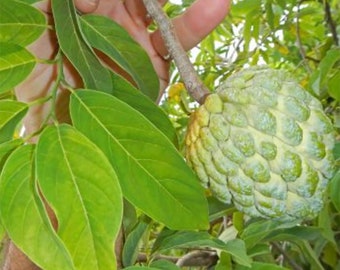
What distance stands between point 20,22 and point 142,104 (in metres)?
0.22

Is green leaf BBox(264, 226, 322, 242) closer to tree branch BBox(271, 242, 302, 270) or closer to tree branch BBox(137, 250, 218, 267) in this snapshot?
tree branch BBox(137, 250, 218, 267)

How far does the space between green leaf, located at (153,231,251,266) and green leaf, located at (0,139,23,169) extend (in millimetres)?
351

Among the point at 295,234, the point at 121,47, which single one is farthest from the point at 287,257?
the point at 121,47

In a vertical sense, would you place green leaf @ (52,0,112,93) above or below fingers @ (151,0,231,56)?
above

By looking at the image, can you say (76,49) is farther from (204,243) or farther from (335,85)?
(335,85)

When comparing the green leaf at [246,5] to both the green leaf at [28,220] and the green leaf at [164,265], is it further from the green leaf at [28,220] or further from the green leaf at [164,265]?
the green leaf at [28,220]

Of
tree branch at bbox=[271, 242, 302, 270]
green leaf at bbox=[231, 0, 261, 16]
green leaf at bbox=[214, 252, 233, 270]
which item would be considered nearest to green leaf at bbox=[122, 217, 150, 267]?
green leaf at bbox=[214, 252, 233, 270]

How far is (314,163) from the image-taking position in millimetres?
818

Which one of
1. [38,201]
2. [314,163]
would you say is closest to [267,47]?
[314,163]

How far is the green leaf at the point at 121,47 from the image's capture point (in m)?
1.00

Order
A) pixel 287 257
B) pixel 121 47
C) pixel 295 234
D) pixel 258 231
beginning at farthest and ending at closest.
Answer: pixel 287 257 → pixel 295 234 → pixel 258 231 → pixel 121 47

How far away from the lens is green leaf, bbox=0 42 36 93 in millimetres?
879

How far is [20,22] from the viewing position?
93 cm

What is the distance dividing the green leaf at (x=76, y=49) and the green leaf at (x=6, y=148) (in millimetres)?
138
